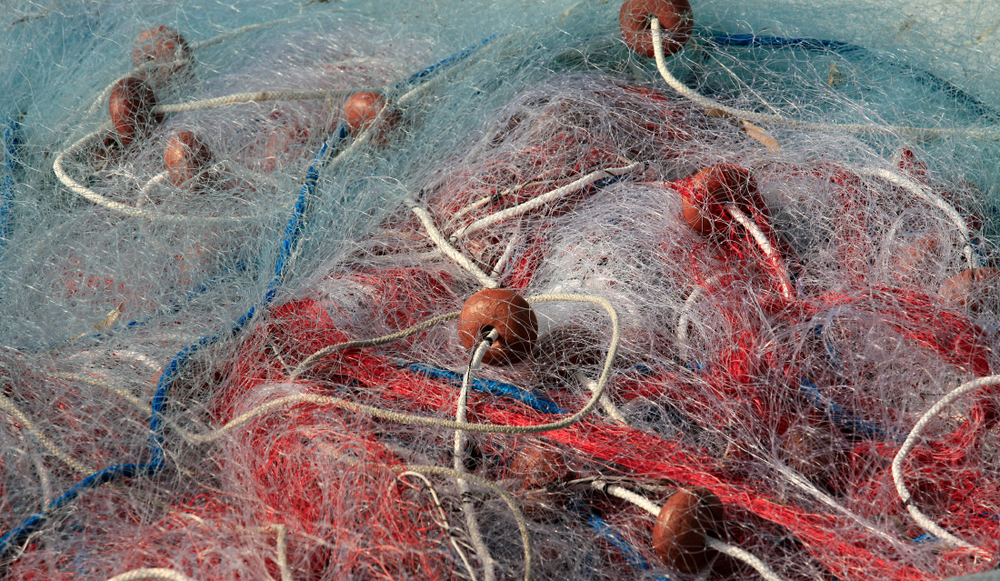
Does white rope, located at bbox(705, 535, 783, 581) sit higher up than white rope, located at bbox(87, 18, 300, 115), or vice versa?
white rope, located at bbox(87, 18, 300, 115)

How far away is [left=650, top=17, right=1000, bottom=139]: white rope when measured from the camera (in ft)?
5.88

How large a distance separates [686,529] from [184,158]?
1522 millimetres

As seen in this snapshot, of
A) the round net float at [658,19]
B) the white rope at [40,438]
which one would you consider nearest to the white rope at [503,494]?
the white rope at [40,438]

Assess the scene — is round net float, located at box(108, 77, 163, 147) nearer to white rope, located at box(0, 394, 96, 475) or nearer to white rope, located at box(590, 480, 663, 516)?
white rope, located at box(0, 394, 96, 475)

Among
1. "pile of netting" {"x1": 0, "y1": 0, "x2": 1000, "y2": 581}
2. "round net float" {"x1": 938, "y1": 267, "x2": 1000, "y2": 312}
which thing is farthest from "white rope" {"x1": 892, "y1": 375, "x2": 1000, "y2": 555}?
"round net float" {"x1": 938, "y1": 267, "x2": 1000, "y2": 312}

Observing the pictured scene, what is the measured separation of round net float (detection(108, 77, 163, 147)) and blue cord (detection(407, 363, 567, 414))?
1.18 m

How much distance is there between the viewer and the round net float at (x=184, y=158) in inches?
72.5

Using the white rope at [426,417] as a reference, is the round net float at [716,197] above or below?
above

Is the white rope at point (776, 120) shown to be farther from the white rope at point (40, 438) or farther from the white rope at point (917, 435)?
the white rope at point (40, 438)

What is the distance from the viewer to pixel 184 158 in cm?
185

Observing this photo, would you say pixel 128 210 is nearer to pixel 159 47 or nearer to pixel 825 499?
pixel 159 47

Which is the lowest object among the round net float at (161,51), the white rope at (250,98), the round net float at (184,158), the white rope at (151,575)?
the white rope at (151,575)

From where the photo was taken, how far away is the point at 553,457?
129 centimetres

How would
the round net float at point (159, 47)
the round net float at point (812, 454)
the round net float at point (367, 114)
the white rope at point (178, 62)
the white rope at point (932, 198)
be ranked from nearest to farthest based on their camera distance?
the round net float at point (812, 454), the white rope at point (932, 198), the round net float at point (367, 114), the white rope at point (178, 62), the round net float at point (159, 47)
